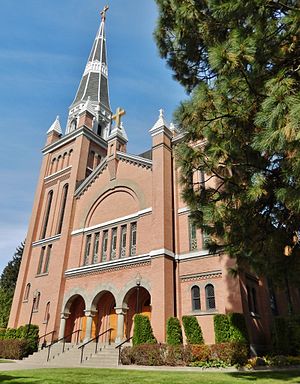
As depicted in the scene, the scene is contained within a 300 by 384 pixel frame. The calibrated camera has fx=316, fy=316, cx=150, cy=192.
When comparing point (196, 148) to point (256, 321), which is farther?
point (256, 321)

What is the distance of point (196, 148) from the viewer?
7898 millimetres

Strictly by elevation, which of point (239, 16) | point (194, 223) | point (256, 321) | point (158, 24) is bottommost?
point (256, 321)

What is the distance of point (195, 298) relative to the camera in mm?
16891

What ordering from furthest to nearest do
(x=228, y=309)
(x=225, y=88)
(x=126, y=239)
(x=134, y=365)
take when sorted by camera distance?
(x=126, y=239) < (x=228, y=309) < (x=134, y=365) < (x=225, y=88)

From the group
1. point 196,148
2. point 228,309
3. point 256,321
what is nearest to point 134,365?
point 228,309

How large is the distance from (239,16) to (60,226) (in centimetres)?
2253

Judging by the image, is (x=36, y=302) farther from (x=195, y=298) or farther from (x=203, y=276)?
(x=203, y=276)

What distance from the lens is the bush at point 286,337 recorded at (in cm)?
1473

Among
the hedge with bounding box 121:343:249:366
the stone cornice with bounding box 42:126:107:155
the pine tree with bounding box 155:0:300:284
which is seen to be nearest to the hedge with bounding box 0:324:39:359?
the hedge with bounding box 121:343:249:366

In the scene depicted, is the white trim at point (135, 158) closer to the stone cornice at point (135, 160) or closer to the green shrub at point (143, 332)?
the stone cornice at point (135, 160)

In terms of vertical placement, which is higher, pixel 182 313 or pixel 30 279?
pixel 30 279

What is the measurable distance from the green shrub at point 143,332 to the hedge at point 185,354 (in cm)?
51

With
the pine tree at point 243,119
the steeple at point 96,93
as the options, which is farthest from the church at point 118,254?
the pine tree at point 243,119

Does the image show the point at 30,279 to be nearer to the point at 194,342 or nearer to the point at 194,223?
the point at 194,342
